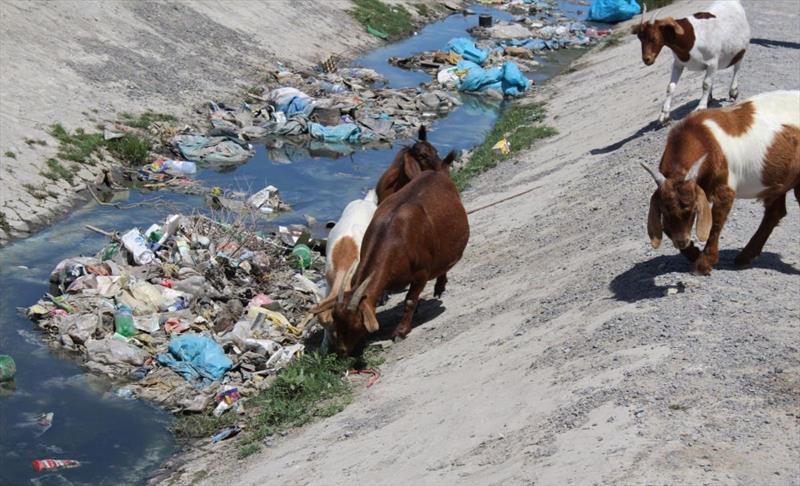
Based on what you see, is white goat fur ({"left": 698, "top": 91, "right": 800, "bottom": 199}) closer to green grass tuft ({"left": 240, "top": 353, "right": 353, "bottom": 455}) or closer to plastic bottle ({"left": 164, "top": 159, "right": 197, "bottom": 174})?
green grass tuft ({"left": 240, "top": 353, "right": 353, "bottom": 455})

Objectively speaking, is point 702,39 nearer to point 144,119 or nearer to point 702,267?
point 702,267

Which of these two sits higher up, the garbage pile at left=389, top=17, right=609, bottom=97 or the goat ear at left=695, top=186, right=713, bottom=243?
the goat ear at left=695, top=186, right=713, bottom=243

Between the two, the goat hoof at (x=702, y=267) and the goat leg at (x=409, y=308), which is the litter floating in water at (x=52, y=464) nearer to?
the goat leg at (x=409, y=308)

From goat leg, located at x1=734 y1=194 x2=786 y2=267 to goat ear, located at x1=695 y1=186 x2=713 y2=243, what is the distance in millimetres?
1459

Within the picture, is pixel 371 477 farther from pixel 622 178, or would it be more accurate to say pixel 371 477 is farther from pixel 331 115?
pixel 331 115

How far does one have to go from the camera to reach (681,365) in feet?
31.4

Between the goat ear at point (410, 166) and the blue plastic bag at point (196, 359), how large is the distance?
11.7 ft

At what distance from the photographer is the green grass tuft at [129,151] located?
74.6 ft

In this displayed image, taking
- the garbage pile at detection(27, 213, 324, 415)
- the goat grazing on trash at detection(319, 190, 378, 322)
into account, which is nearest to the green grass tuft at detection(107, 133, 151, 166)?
the garbage pile at detection(27, 213, 324, 415)

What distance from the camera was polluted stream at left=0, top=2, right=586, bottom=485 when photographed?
40.3 ft

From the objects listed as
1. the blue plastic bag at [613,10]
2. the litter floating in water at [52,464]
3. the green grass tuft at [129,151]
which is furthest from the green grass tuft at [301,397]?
the blue plastic bag at [613,10]

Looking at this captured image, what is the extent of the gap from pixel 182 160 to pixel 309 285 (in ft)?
27.5

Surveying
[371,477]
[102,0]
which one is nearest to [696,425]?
[371,477]

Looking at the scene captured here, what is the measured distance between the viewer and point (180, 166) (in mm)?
22484
